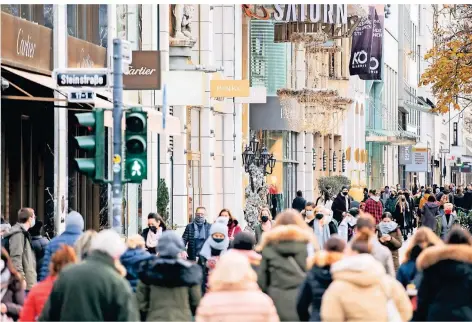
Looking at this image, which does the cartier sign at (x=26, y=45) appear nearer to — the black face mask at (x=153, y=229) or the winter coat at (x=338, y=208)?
the black face mask at (x=153, y=229)

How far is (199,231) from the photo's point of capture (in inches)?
963

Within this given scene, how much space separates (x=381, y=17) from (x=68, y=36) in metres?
42.0

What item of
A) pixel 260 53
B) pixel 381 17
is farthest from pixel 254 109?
pixel 381 17

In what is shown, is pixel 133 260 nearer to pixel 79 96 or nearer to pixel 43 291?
pixel 43 291

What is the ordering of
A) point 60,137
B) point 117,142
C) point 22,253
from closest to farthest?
point 117,142, point 22,253, point 60,137

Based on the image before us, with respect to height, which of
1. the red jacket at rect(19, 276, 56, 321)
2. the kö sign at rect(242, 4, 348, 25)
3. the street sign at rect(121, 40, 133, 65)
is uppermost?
the kö sign at rect(242, 4, 348, 25)

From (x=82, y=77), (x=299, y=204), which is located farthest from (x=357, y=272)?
(x=299, y=204)

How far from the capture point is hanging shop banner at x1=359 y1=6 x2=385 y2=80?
65312 mm

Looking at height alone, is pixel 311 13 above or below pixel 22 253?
above

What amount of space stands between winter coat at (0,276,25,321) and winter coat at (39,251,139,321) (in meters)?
2.58

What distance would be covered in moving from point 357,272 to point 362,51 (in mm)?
54675

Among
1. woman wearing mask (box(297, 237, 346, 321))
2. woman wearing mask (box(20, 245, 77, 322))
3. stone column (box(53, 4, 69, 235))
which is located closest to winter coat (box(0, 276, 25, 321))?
woman wearing mask (box(20, 245, 77, 322))

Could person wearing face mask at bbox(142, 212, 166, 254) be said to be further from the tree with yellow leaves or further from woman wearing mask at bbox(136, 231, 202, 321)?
woman wearing mask at bbox(136, 231, 202, 321)

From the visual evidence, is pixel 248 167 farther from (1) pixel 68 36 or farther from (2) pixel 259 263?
(2) pixel 259 263
